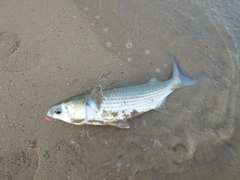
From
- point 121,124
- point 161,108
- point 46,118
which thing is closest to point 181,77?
point 161,108

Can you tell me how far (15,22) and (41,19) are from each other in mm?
496

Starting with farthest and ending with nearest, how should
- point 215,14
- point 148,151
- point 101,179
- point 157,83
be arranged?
point 215,14
point 157,83
point 148,151
point 101,179

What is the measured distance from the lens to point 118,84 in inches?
149

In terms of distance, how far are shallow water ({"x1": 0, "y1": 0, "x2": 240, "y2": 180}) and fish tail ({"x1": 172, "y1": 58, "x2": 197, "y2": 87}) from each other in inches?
6.4

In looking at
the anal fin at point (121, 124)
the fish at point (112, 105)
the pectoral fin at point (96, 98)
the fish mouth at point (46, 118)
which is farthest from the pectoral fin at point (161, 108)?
the fish mouth at point (46, 118)

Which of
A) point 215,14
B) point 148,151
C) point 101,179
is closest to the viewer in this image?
point 101,179

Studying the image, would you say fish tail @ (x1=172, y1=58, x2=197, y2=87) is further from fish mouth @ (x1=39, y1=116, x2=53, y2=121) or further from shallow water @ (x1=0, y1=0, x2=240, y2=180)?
fish mouth @ (x1=39, y1=116, x2=53, y2=121)

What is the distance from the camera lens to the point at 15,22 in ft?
13.7

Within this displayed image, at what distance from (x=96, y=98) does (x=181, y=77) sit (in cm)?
176

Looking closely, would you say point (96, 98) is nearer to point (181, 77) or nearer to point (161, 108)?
point (161, 108)

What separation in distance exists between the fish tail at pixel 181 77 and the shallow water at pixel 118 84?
161 millimetres

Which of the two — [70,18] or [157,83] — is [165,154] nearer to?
[157,83]

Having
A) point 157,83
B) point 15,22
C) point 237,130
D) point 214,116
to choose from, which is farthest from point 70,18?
point 237,130

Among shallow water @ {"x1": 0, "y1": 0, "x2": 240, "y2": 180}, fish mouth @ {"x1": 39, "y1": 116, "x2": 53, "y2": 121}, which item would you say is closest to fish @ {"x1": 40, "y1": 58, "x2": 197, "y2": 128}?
fish mouth @ {"x1": 39, "y1": 116, "x2": 53, "y2": 121}
